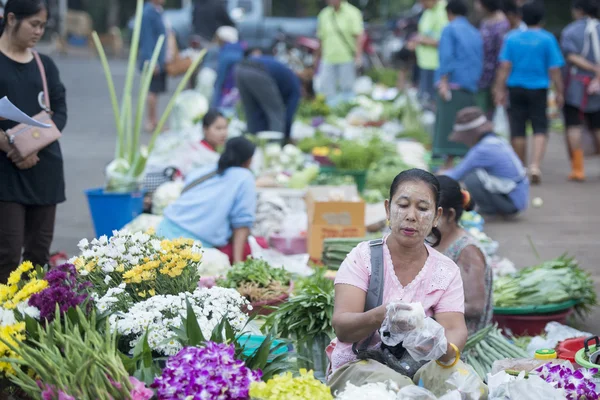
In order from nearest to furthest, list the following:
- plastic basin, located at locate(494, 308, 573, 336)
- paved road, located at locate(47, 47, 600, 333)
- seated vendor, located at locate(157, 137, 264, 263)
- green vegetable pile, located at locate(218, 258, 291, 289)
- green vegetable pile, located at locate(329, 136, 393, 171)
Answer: green vegetable pile, located at locate(218, 258, 291, 289) < plastic basin, located at locate(494, 308, 573, 336) < seated vendor, located at locate(157, 137, 264, 263) < paved road, located at locate(47, 47, 600, 333) < green vegetable pile, located at locate(329, 136, 393, 171)

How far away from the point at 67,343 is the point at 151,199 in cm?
439

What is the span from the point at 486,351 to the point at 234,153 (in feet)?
7.65

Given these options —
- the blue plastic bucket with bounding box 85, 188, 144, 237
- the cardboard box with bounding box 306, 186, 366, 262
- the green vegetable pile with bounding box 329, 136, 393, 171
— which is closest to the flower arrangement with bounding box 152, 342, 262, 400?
the cardboard box with bounding box 306, 186, 366, 262

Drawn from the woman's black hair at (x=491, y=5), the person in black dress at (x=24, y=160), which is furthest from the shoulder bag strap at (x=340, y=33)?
the person in black dress at (x=24, y=160)

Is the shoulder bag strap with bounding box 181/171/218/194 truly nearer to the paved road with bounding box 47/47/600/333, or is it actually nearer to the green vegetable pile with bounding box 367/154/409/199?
the paved road with bounding box 47/47/600/333

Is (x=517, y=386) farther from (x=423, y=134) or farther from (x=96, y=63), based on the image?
(x=96, y=63)

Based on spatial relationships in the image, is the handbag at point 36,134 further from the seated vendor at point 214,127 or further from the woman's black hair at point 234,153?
the seated vendor at point 214,127

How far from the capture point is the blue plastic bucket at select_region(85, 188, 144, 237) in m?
6.78

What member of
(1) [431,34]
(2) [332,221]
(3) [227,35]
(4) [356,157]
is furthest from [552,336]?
(1) [431,34]

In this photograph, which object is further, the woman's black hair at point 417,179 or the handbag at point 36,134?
the handbag at point 36,134

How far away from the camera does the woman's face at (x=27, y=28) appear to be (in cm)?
473

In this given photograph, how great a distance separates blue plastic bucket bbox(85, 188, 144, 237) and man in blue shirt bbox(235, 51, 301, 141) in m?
3.66

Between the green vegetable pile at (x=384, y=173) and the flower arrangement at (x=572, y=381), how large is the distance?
15.2 ft

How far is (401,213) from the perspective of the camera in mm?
3387
